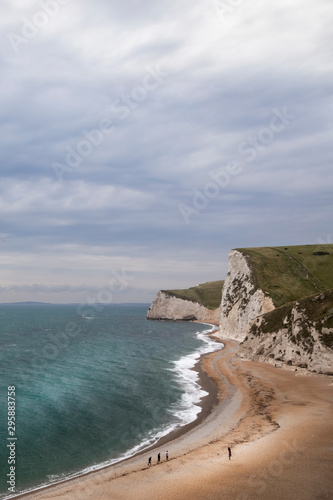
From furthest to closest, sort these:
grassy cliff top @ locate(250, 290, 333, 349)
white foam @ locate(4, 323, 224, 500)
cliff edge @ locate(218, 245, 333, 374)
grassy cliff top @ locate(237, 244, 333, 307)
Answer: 1. grassy cliff top @ locate(237, 244, 333, 307)
2. cliff edge @ locate(218, 245, 333, 374)
3. grassy cliff top @ locate(250, 290, 333, 349)
4. white foam @ locate(4, 323, 224, 500)

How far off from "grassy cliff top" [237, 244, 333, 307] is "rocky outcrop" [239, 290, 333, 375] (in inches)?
855

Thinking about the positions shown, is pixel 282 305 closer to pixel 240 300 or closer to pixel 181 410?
pixel 240 300

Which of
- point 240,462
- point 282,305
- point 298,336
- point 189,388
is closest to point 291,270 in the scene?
point 282,305

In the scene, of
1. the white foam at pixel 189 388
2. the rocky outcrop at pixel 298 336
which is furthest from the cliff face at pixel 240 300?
the rocky outcrop at pixel 298 336

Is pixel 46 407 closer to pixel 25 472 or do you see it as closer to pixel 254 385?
pixel 25 472

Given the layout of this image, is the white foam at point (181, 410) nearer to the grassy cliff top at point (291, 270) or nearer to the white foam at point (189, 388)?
the white foam at point (189, 388)

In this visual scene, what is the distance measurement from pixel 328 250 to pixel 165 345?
82000mm

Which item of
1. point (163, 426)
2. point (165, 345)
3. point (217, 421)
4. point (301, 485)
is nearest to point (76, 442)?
point (163, 426)

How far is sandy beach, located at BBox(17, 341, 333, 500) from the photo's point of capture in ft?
82.3

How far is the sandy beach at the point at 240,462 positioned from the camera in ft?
82.3

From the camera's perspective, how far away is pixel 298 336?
61.8 metres

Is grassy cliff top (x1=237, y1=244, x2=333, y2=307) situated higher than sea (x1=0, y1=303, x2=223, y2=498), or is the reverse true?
grassy cliff top (x1=237, y1=244, x2=333, y2=307)

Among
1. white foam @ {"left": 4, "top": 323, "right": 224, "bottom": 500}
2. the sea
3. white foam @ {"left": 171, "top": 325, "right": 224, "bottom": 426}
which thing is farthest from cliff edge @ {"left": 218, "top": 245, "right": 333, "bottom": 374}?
the sea

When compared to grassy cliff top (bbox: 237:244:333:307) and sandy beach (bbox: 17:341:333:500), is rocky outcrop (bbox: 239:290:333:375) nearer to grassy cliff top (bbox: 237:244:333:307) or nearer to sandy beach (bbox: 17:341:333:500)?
sandy beach (bbox: 17:341:333:500)
